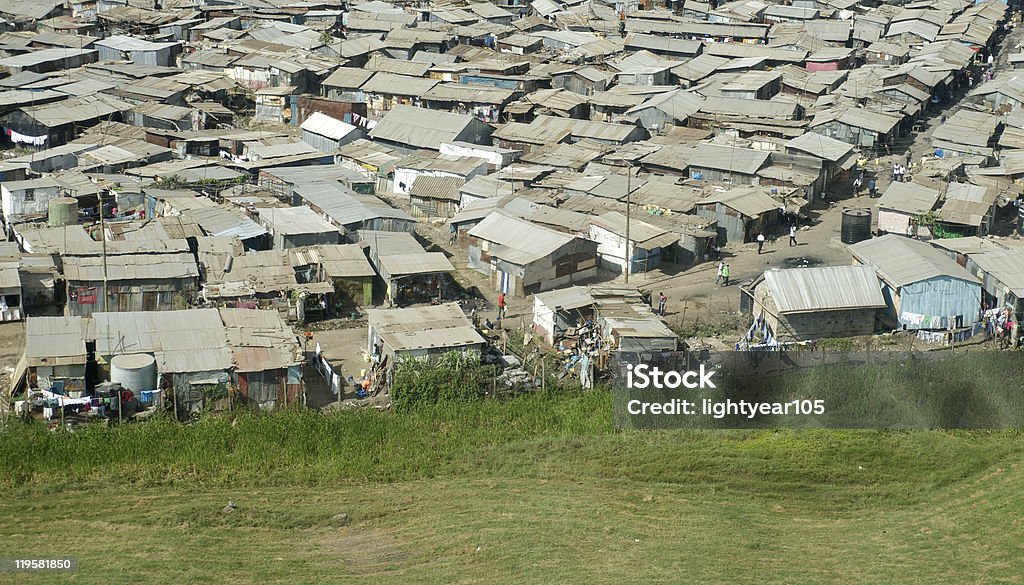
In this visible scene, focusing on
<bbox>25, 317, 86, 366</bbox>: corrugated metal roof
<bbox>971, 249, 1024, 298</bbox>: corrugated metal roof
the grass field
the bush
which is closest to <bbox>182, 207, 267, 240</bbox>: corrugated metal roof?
<bbox>25, 317, 86, 366</bbox>: corrugated metal roof

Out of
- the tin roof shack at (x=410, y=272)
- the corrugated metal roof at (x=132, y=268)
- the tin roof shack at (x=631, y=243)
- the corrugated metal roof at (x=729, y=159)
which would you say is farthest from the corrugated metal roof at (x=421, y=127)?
the corrugated metal roof at (x=132, y=268)

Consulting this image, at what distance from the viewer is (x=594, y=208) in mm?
31531

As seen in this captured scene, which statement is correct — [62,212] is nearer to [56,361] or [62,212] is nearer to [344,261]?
[344,261]

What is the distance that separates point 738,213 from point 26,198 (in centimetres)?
1842

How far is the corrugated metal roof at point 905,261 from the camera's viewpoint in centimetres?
2453

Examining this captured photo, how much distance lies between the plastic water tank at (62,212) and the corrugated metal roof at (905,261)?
1885 centimetres

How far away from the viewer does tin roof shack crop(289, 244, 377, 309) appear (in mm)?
26672

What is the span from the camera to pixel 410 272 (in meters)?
26.7

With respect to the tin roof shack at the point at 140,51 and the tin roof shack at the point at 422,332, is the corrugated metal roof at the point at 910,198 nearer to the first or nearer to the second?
the tin roof shack at the point at 422,332

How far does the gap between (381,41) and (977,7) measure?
33.1m

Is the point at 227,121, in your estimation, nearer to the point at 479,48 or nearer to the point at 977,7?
the point at 479,48

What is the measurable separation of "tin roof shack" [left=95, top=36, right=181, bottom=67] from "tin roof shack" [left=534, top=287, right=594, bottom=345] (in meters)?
32.5

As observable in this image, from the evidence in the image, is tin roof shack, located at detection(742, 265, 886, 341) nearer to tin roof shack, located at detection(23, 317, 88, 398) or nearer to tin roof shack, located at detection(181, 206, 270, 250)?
tin roof shack, located at detection(181, 206, 270, 250)

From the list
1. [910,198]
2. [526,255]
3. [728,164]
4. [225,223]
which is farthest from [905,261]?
[225,223]
